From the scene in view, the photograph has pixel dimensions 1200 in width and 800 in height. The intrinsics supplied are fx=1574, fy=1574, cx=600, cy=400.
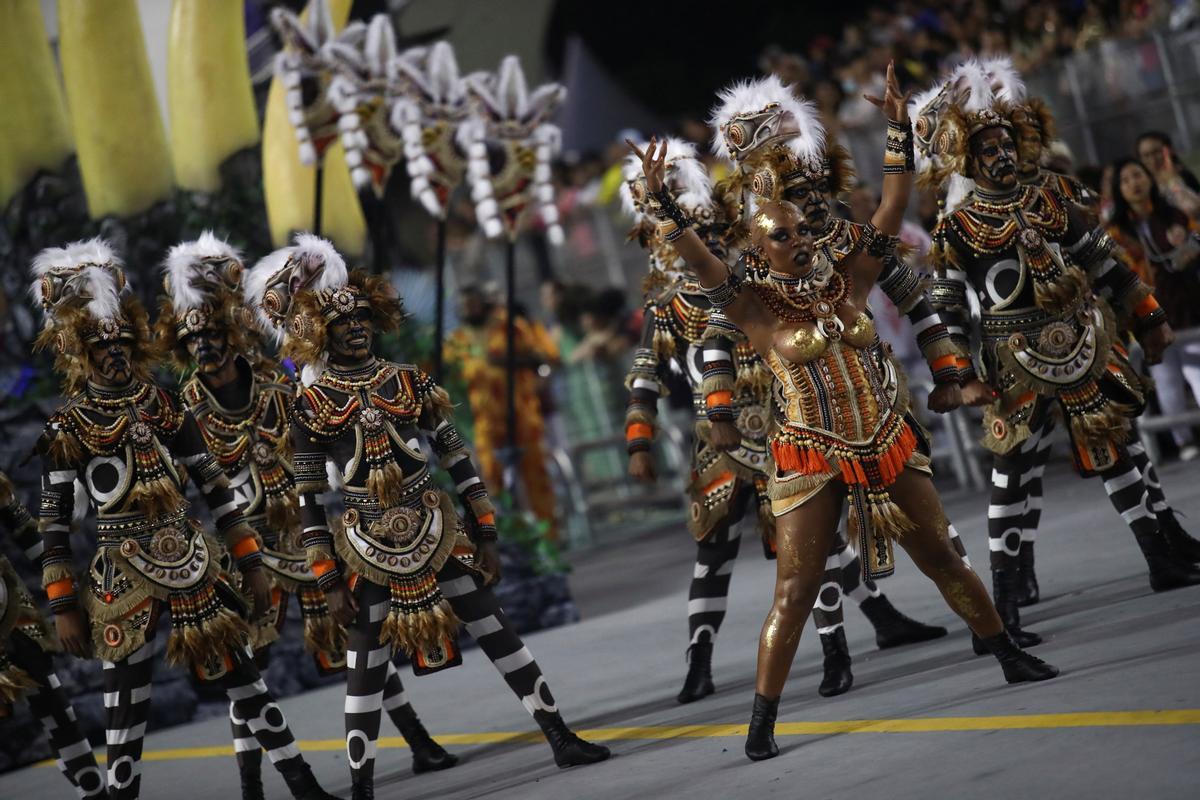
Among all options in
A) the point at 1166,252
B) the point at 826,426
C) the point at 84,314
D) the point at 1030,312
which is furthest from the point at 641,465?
the point at 1166,252

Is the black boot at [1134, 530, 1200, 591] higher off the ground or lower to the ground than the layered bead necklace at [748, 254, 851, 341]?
lower

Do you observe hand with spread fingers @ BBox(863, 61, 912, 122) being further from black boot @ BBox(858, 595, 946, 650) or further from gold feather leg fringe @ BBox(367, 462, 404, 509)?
black boot @ BBox(858, 595, 946, 650)

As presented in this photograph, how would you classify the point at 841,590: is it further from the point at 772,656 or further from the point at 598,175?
the point at 598,175

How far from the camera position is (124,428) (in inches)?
231

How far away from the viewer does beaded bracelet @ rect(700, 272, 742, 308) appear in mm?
5059

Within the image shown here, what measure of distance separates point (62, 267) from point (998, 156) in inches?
144

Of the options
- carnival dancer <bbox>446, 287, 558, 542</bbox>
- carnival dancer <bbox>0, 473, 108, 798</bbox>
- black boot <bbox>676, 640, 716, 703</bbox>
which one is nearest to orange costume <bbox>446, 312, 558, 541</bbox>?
carnival dancer <bbox>446, 287, 558, 542</bbox>

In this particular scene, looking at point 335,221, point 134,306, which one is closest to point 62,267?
point 134,306

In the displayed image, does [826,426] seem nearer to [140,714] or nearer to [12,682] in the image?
[140,714]

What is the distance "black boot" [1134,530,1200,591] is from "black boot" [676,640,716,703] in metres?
1.81

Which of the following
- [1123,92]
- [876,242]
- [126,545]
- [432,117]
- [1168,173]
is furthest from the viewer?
[1123,92]

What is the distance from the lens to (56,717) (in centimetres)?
642

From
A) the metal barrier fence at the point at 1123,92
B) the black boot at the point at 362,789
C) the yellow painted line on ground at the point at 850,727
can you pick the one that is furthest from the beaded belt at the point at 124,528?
the metal barrier fence at the point at 1123,92

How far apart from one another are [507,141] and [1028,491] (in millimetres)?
5638
